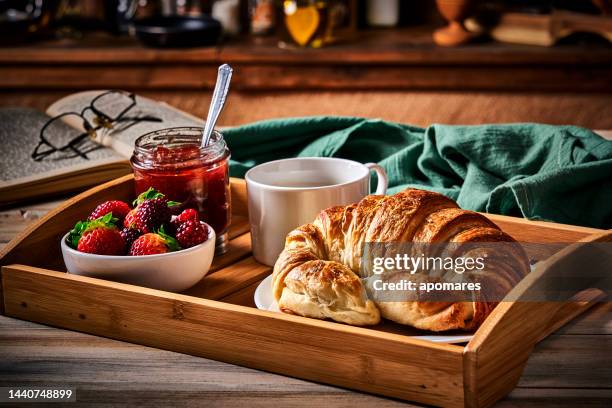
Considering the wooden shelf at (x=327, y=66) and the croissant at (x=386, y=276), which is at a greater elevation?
the croissant at (x=386, y=276)

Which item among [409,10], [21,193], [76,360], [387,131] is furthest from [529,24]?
[76,360]

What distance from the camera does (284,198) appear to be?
1182 millimetres

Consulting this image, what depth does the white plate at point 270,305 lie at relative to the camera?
90 centimetres

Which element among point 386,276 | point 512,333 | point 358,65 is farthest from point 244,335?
point 358,65

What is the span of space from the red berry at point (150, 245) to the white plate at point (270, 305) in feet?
0.40

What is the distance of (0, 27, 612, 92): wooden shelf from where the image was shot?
283 cm

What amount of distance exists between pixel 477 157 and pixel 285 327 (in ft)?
2.27

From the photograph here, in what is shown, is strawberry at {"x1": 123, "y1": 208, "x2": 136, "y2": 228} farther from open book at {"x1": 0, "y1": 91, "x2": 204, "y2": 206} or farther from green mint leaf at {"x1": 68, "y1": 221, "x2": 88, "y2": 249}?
open book at {"x1": 0, "y1": 91, "x2": 204, "y2": 206}

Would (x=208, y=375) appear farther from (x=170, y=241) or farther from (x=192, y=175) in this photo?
(x=192, y=175)

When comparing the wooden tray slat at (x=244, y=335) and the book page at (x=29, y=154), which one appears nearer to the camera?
the wooden tray slat at (x=244, y=335)

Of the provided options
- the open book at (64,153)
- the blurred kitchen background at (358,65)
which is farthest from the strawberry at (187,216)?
the blurred kitchen background at (358,65)

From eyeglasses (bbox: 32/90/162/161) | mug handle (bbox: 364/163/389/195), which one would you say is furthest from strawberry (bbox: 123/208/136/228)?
eyeglasses (bbox: 32/90/162/161)

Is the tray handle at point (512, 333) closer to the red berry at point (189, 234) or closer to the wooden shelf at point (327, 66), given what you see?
the red berry at point (189, 234)

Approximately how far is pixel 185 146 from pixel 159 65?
176 centimetres
